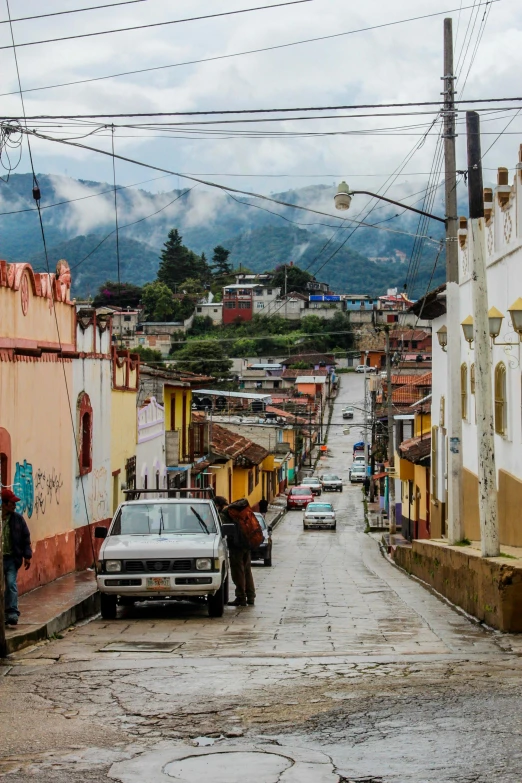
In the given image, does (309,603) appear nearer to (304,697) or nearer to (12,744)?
(304,697)

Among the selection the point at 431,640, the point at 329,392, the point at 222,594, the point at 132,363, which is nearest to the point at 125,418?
the point at 132,363

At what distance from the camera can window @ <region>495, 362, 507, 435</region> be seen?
64.3ft

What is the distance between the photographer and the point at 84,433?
23438 millimetres

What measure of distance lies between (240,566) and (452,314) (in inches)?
269

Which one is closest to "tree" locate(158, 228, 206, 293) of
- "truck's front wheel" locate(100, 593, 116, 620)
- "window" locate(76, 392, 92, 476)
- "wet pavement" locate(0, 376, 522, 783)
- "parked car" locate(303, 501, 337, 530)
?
"parked car" locate(303, 501, 337, 530)

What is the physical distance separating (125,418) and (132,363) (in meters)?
1.64

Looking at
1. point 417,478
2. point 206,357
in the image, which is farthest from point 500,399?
point 206,357

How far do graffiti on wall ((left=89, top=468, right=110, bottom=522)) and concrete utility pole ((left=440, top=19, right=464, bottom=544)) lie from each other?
870 cm

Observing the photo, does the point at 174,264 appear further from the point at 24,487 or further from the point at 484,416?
the point at 484,416

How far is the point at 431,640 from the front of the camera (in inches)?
482

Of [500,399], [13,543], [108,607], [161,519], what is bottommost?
[108,607]

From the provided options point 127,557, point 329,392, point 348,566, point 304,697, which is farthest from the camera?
point 329,392

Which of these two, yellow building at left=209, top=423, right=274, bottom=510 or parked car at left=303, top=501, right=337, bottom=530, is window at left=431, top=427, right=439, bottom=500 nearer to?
yellow building at left=209, top=423, right=274, bottom=510

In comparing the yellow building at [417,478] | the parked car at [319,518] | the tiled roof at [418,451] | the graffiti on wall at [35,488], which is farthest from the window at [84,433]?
the parked car at [319,518]
